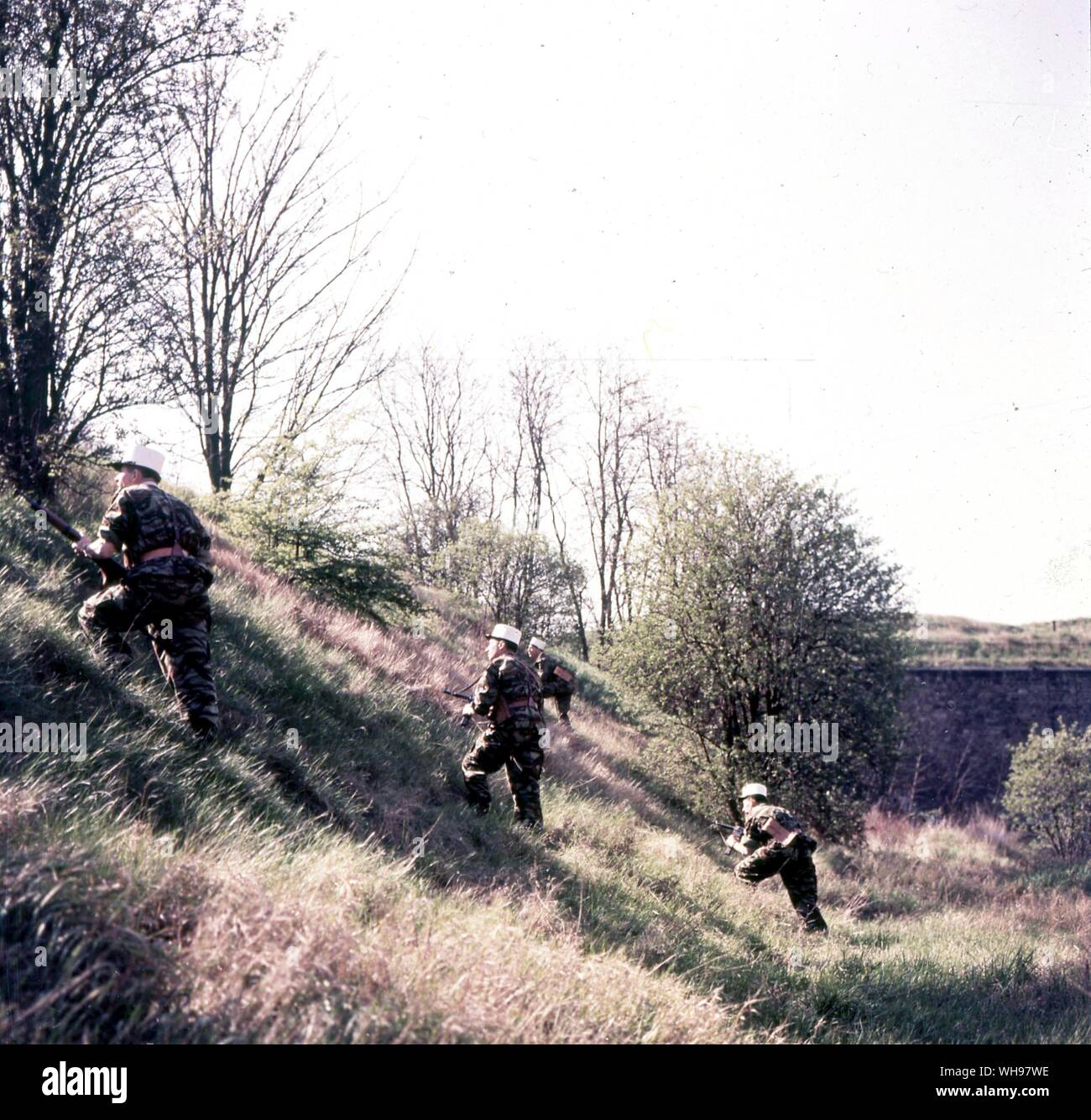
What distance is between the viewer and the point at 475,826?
7.59m

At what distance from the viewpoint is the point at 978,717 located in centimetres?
3341

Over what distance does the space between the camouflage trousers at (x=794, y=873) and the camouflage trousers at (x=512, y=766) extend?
8.78 feet

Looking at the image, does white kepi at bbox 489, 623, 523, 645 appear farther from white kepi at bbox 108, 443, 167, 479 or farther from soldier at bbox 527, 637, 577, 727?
soldier at bbox 527, 637, 577, 727

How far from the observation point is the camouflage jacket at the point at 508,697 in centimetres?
825

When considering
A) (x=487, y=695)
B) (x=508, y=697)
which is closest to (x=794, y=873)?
(x=508, y=697)

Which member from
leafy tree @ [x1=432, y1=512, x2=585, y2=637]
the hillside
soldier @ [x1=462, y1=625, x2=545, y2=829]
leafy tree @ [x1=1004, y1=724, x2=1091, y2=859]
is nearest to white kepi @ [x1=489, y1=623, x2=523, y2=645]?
soldier @ [x1=462, y1=625, x2=545, y2=829]

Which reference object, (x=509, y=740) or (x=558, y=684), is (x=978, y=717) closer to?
(x=558, y=684)

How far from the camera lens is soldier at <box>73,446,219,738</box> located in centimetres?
610

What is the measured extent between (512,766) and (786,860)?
3301 mm

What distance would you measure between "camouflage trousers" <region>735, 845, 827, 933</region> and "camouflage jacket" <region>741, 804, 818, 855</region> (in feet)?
0.32

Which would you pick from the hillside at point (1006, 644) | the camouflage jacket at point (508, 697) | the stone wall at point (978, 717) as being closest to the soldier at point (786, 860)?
the camouflage jacket at point (508, 697)
